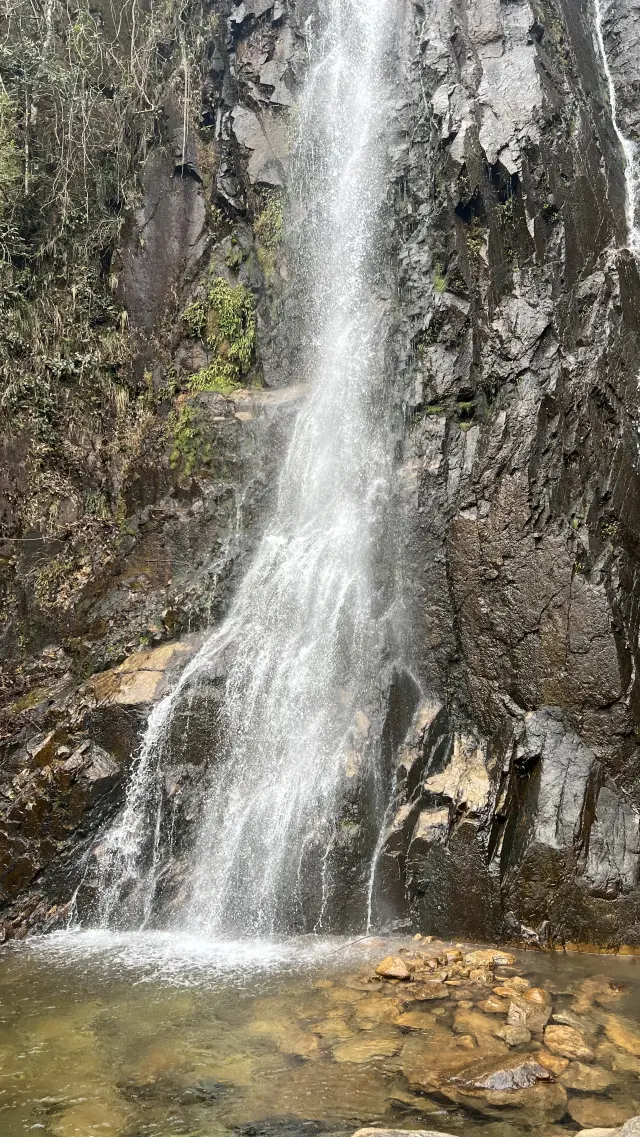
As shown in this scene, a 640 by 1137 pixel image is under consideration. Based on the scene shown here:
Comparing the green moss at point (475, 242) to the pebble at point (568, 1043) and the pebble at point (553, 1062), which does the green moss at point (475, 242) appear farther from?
the pebble at point (553, 1062)

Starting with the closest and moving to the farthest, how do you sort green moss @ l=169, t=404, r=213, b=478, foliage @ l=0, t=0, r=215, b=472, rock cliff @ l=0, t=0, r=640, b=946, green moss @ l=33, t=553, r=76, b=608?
rock cliff @ l=0, t=0, r=640, b=946, green moss @ l=33, t=553, r=76, b=608, green moss @ l=169, t=404, r=213, b=478, foliage @ l=0, t=0, r=215, b=472

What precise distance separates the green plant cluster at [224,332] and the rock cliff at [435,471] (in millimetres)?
48

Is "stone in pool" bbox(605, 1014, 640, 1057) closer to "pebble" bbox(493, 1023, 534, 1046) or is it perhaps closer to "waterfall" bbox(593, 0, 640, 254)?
"pebble" bbox(493, 1023, 534, 1046)

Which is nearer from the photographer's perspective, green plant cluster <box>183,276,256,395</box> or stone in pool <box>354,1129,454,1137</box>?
stone in pool <box>354,1129,454,1137</box>

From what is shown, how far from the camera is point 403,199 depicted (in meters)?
10.7

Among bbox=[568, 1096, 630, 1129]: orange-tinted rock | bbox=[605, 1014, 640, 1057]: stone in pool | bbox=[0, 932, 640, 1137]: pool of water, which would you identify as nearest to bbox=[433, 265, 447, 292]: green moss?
bbox=[0, 932, 640, 1137]: pool of water

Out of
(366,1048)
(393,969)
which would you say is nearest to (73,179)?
(393,969)

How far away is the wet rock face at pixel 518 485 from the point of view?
6.71 m

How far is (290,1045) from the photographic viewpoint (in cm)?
484

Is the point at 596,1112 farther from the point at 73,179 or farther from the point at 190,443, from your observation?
the point at 73,179

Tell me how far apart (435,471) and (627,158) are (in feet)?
19.1

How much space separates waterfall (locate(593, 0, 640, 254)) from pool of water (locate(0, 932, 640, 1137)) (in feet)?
27.9

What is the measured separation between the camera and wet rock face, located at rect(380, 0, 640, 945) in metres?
6.71

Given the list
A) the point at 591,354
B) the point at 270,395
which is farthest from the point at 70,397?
the point at 591,354
